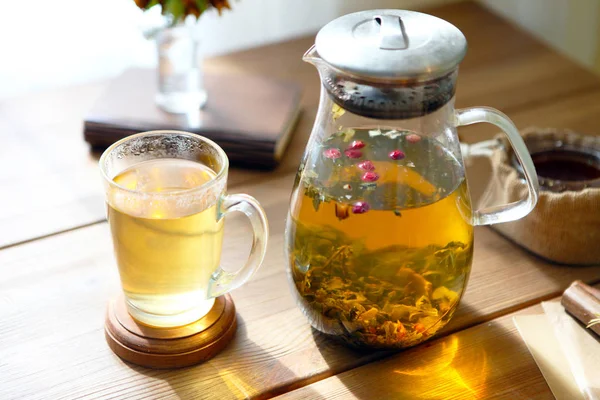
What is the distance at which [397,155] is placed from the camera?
70 cm

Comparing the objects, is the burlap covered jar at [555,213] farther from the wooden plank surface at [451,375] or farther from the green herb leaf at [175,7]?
the green herb leaf at [175,7]

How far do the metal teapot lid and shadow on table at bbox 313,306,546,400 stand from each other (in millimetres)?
278

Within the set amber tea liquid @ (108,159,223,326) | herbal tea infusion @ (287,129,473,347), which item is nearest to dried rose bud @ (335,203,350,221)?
herbal tea infusion @ (287,129,473,347)

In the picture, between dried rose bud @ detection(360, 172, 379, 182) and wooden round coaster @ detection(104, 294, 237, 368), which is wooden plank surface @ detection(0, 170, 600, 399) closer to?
wooden round coaster @ detection(104, 294, 237, 368)

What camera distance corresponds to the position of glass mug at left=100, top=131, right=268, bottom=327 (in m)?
0.69

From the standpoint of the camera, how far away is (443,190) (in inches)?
27.2

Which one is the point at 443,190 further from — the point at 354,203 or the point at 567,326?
the point at 567,326

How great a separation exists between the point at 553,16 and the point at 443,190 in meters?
1.20

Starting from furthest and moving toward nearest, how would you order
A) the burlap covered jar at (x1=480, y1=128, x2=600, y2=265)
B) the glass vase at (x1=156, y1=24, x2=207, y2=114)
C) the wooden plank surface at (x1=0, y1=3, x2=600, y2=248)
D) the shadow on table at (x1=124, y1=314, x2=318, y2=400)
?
the glass vase at (x1=156, y1=24, x2=207, y2=114) < the wooden plank surface at (x1=0, y1=3, x2=600, y2=248) < the burlap covered jar at (x1=480, y1=128, x2=600, y2=265) < the shadow on table at (x1=124, y1=314, x2=318, y2=400)

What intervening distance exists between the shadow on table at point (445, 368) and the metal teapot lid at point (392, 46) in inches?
11.0

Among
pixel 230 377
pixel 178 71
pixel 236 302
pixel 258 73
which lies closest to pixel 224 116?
Answer: pixel 178 71

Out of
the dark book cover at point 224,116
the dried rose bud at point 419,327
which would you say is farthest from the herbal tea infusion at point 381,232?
the dark book cover at point 224,116

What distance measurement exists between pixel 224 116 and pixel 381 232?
1.43ft

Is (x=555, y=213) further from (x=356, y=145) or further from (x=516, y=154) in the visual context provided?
(x=356, y=145)
